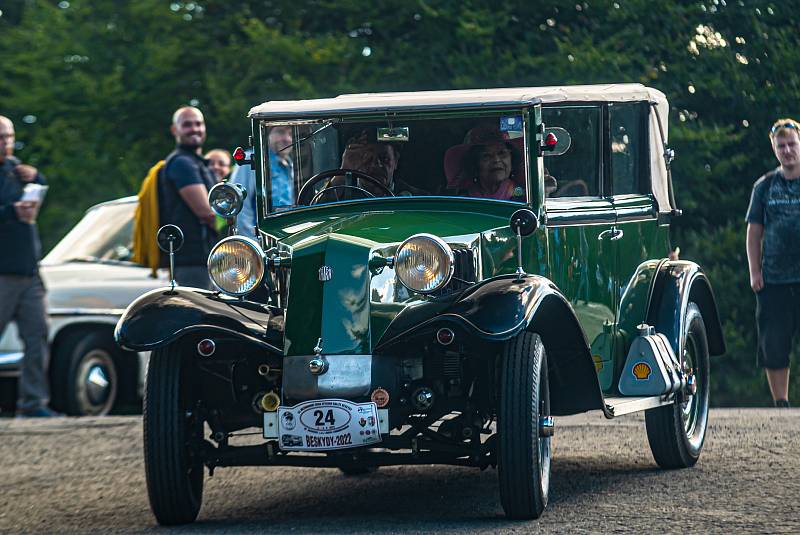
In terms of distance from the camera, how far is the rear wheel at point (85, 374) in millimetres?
12242

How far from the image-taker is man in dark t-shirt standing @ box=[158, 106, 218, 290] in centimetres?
1089

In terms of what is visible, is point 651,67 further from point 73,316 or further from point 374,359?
point 374,359

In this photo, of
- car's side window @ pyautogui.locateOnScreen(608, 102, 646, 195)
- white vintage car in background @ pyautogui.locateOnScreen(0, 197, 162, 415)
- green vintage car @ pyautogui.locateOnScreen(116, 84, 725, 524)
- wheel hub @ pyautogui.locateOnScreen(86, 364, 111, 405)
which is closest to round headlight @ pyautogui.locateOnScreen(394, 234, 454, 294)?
green vintage car @ pyautogui.locateOnScreen(116, 84, 725, 524)

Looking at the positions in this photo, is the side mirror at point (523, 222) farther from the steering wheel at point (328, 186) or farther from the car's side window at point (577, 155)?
the car's side window at point (577, 155)

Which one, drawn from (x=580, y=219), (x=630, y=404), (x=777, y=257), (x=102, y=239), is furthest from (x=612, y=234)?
(x=102, y=239)

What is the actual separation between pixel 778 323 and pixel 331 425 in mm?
5807

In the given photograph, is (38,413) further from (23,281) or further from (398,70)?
(398,70)

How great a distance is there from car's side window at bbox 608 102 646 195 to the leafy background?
9.07m

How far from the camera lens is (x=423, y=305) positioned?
6.30 m

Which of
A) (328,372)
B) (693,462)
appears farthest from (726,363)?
(328,372)

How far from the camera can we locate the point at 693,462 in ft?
26.6

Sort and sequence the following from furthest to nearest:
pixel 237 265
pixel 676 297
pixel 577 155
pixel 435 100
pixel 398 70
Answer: pixel 398 70
pixel 676 297
pixel 577 155
pixel 435 100
pixel 237 265

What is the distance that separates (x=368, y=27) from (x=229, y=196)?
1459cm

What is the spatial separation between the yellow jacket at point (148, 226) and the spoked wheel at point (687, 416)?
4.28m
